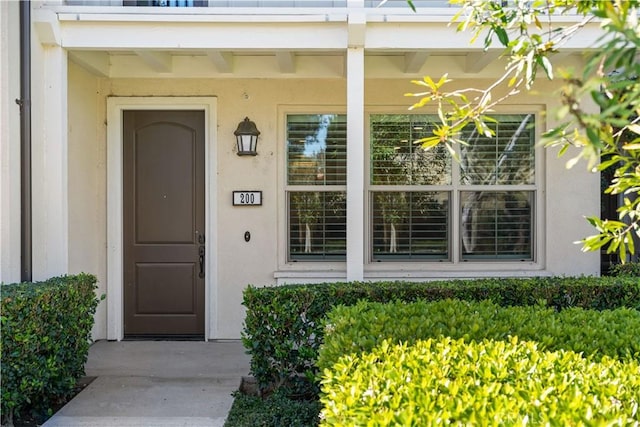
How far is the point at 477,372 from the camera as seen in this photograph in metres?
2.47

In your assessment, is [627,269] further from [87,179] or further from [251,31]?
[87,179]

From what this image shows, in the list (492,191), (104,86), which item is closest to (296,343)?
(492,191)

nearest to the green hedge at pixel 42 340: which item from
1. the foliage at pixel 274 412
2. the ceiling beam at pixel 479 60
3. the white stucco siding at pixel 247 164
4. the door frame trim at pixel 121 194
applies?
the foliage at pixel 274 412

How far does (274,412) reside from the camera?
405 centimetres

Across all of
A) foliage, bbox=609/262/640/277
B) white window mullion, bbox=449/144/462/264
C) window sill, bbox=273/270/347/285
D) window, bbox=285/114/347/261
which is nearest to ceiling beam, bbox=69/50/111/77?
window, bbox=285/114/347/261

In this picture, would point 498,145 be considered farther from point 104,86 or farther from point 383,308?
point 104,86

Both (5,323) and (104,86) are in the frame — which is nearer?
(5,323)

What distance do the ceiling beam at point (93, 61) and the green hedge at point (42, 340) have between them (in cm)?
208

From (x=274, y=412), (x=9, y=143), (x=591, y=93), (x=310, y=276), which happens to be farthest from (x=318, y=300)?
(x=591, y=93)

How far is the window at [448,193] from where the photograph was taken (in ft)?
20.7

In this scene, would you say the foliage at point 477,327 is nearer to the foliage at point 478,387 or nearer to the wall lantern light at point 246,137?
the foliage at point 478,387

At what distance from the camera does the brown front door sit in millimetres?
6297

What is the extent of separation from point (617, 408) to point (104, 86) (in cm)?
571

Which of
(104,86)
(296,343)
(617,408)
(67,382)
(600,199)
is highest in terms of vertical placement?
(104,86)
